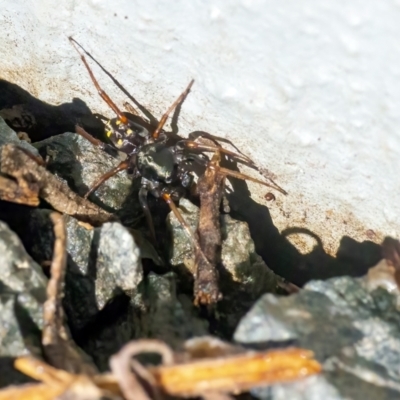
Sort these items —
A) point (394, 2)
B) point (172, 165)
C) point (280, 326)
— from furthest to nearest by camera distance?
point (172, 165), point (280, 326), point (394, 2)

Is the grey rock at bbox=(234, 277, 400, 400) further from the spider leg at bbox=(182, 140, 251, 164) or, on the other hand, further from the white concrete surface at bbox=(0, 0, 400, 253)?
the spider leg at bbox=(182, 140, 251, 164)

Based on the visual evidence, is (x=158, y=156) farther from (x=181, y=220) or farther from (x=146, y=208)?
(x=181, y=220)

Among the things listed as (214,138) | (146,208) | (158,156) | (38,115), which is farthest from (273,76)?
(38,115)

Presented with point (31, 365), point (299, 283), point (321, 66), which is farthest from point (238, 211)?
point (31, 365)

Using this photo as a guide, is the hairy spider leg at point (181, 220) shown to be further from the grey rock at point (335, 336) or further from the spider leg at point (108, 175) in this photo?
the grey rock at point (335, 336)

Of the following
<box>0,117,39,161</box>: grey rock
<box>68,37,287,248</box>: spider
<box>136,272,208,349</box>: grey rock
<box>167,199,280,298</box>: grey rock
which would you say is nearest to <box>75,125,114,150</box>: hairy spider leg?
<box>68,37,287,248</box>: spider

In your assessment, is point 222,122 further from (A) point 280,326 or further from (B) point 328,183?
(A) point 280,326
